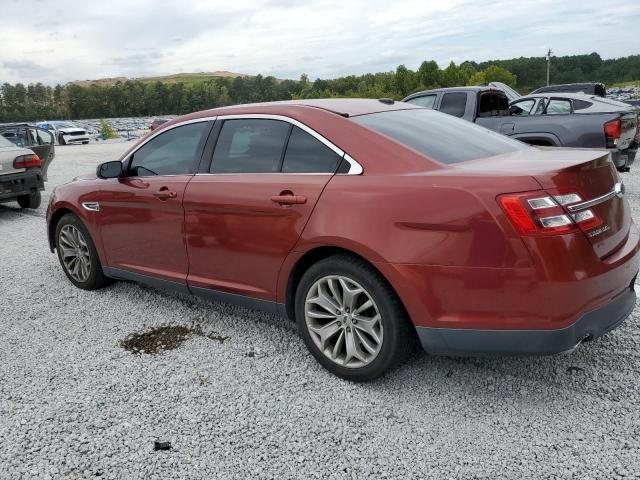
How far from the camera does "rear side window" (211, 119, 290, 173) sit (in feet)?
11.7

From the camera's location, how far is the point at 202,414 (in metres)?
3.00

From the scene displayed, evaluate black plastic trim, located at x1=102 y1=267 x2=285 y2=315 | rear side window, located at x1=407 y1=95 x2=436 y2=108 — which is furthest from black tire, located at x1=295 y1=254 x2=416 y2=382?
rear side window, located at x1=407 y1=95 x2=436 y2=108

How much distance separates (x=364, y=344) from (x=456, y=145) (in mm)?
1278

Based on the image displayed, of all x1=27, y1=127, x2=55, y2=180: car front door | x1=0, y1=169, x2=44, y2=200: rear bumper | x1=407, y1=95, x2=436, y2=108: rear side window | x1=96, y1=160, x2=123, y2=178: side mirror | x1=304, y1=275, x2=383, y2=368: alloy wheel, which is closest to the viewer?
x1=304, y1=275, x2=383, y2=368: alloy wheel

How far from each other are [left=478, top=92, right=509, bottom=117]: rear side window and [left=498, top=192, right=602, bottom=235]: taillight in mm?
7932

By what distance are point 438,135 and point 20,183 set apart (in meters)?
7.92

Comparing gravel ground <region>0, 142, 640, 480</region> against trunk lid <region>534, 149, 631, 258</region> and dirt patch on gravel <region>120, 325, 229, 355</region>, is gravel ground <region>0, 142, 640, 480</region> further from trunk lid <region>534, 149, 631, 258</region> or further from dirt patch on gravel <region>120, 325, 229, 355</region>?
trunk lid <region>534, 149, 631, 258</region>

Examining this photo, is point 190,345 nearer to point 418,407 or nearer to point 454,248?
point 418,407

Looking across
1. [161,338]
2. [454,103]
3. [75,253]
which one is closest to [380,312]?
[161,338]

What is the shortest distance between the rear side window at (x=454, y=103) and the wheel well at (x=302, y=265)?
24.8 ft

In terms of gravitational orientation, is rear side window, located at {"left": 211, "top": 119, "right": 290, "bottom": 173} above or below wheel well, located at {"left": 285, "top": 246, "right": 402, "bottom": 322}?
above

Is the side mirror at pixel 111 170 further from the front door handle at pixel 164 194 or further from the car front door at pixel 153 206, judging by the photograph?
the front door handle at pixel 164 194

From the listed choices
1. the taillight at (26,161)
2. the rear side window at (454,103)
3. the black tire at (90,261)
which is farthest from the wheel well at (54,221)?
the rear side window at (454,103)

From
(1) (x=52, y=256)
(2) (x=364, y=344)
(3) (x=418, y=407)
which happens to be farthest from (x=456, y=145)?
(1) (x=52, y=256)
